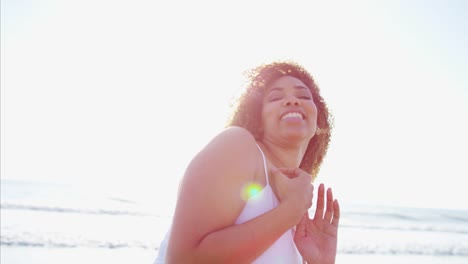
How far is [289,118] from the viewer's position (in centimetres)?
244

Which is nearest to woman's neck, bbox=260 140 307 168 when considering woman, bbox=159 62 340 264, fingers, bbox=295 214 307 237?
woman, bbox=159 62 340 264

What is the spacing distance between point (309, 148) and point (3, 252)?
9.89 meters

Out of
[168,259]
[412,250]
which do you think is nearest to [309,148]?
[168,259]

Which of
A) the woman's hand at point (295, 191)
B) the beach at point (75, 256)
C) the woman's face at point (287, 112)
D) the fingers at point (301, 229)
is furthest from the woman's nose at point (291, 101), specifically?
the beach at point (75, 256)

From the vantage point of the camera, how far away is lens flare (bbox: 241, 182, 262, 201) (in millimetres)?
1948

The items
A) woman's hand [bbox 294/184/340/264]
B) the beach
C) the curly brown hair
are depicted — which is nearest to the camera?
woman's hand [bbox 294/184/340/264]

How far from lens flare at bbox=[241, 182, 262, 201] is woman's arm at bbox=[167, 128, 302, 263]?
0.03 meters

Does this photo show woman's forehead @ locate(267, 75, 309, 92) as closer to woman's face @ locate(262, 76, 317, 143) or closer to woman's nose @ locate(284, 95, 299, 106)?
woman's face @ locate(262, 76, 317, 143)

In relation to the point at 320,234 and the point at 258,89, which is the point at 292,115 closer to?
the point at 258,89

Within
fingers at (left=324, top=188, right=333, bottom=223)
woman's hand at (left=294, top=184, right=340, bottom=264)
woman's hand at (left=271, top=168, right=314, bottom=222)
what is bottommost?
woman's hand at (left=294, top=184, right=340, bottom=264)

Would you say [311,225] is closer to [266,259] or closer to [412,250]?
[266,259]

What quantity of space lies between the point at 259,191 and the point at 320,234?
0.68 metres

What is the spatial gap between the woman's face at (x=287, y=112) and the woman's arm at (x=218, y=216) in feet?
1.83

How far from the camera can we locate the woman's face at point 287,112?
2.43 meters
